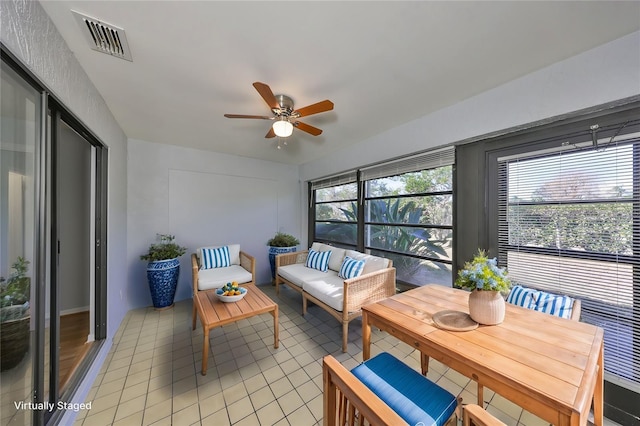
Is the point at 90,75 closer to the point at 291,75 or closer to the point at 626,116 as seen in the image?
the point at 291,75

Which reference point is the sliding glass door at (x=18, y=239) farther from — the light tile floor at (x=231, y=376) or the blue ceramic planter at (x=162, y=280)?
the blue ceramic planter at (x=162, y=280)

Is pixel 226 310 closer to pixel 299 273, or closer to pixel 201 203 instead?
pixel 299 273

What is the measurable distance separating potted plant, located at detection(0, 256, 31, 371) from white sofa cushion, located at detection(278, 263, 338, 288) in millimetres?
2303

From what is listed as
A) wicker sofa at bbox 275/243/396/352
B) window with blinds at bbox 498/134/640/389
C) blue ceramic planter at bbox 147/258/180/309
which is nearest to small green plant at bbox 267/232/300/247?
wicker sofa at bbox 275/243/396/352

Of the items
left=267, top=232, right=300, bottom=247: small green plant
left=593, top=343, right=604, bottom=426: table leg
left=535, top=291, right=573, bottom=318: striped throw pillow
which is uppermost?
left=267, top=232, right=300, bottom=247: small green plant

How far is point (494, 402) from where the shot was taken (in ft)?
5.32

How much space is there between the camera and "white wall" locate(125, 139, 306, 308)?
11.0 ft

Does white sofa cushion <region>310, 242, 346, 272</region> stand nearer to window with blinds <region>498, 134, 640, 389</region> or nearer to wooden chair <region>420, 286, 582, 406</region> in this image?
wooden chair <region>420, 286, 582, 406</region>

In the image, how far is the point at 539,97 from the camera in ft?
5.72

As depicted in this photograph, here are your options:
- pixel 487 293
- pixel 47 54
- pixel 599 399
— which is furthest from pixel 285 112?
pixel 599 399

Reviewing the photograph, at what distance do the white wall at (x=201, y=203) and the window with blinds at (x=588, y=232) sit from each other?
377cm

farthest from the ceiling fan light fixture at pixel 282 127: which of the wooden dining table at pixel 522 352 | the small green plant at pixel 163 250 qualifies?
the small green plant at pixel 163 250

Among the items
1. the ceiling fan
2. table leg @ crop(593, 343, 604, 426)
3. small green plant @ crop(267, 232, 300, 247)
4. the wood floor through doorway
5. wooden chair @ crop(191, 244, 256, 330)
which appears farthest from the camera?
small green plant @ crop(267, 232, 300, 247)

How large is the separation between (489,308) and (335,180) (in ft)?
10.2
